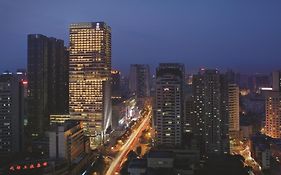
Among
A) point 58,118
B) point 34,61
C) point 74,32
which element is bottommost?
point 58,118

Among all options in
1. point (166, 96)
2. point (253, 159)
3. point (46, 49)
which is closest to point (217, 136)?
point (253, 159)

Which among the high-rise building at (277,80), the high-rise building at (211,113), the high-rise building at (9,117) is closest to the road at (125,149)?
the high-rise building at (211,113)

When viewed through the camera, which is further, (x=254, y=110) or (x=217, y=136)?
(x=254, y=110)

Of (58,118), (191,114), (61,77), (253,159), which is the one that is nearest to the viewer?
(253,159)

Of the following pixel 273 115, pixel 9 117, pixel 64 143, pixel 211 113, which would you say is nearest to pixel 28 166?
pixel 64 143

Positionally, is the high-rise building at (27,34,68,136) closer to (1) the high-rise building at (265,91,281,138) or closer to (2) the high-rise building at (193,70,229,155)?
(2) the high-rise building at (193,70,229,155)

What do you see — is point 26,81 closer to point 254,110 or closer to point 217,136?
point 217,136
